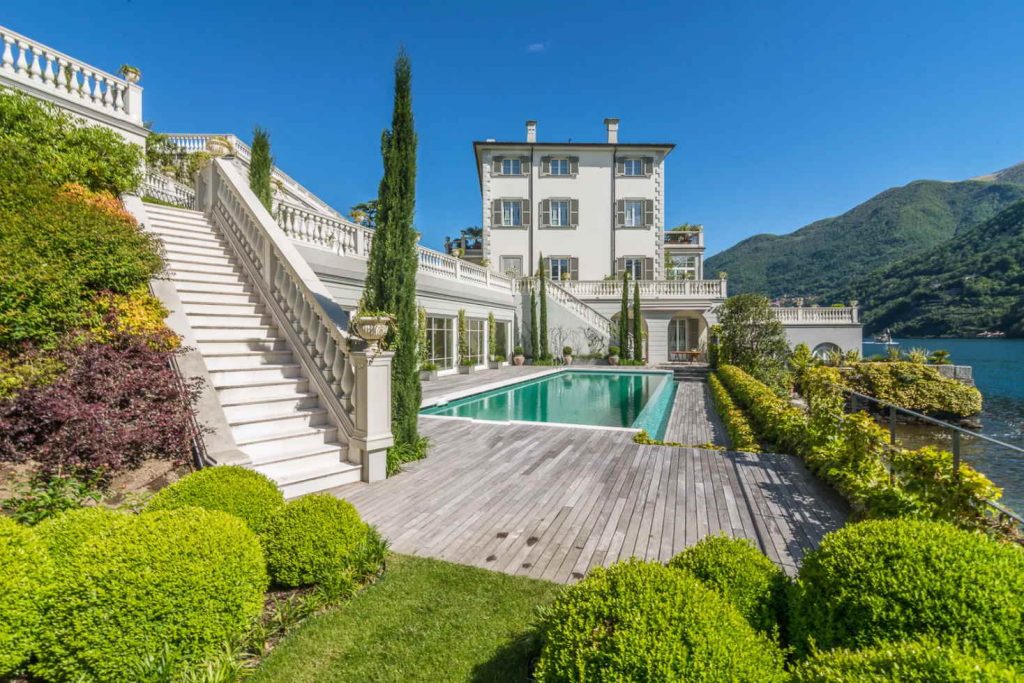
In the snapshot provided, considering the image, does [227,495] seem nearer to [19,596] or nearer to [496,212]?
[19,596]

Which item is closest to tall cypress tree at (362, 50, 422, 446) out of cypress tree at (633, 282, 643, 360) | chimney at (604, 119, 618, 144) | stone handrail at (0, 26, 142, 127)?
stone handrail at (0, 26, 142, 127)

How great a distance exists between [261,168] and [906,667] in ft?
38.1

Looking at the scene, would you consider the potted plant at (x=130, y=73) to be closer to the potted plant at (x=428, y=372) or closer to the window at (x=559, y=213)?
the potted plant at (x=428, y=372)

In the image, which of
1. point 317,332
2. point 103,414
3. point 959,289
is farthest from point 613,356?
point 959,289

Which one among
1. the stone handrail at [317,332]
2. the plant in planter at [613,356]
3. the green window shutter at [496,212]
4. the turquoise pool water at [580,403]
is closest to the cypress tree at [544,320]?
the plant in planter at [613,356]

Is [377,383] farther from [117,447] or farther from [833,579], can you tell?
[833,579]

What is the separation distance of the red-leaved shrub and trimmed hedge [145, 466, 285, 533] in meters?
1.26

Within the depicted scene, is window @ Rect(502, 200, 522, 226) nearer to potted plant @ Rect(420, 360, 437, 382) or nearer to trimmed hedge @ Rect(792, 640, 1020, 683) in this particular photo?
potted plant @ Rect(420, 360, 437, 382)

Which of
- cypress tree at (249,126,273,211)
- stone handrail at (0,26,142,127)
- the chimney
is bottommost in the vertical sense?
cypress tree at (249,126,273,211)

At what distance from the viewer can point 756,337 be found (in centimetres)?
1432

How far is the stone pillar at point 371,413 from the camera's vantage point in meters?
4.81

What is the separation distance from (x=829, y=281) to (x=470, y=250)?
6465 centimetres

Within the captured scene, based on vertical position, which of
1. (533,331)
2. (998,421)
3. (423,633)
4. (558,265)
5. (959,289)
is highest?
(959,289)

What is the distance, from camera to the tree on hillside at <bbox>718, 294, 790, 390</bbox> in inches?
554
